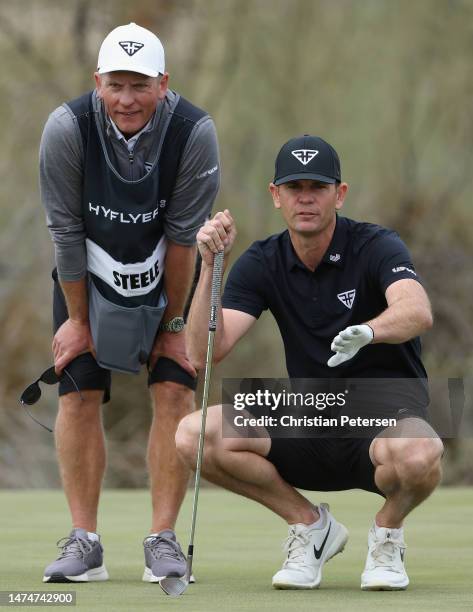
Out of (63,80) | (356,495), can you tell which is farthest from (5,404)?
(356,495)

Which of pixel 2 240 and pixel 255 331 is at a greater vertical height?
pixel 2 240

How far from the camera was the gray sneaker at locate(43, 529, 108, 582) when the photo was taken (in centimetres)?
585

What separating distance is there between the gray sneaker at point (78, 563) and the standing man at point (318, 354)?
1.78ft

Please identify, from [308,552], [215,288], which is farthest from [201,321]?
[308,552]

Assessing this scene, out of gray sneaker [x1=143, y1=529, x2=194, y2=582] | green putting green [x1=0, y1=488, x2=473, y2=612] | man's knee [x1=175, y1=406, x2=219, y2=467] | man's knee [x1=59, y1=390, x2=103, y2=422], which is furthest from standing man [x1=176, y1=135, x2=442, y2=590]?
man's knee [x1=59, y1=390, x2=103, y2=422]

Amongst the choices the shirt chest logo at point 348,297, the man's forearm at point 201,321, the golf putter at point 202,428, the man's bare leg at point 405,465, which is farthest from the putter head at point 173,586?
the shirt chest logo at point 348,297

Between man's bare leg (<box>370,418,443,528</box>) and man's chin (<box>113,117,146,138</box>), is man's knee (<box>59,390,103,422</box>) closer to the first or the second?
man's chin (<box>113,117,146,138</box>)

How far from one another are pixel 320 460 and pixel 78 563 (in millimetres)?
955

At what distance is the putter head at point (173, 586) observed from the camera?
5395mm

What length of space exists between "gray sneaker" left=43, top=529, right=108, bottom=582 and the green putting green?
8 cm

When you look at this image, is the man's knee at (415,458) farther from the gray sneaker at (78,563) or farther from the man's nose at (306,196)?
the gray sneaker at (78,563)

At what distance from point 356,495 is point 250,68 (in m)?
7.67

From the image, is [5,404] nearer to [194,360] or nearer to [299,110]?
[299,110]

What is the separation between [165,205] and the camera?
19.9ft
